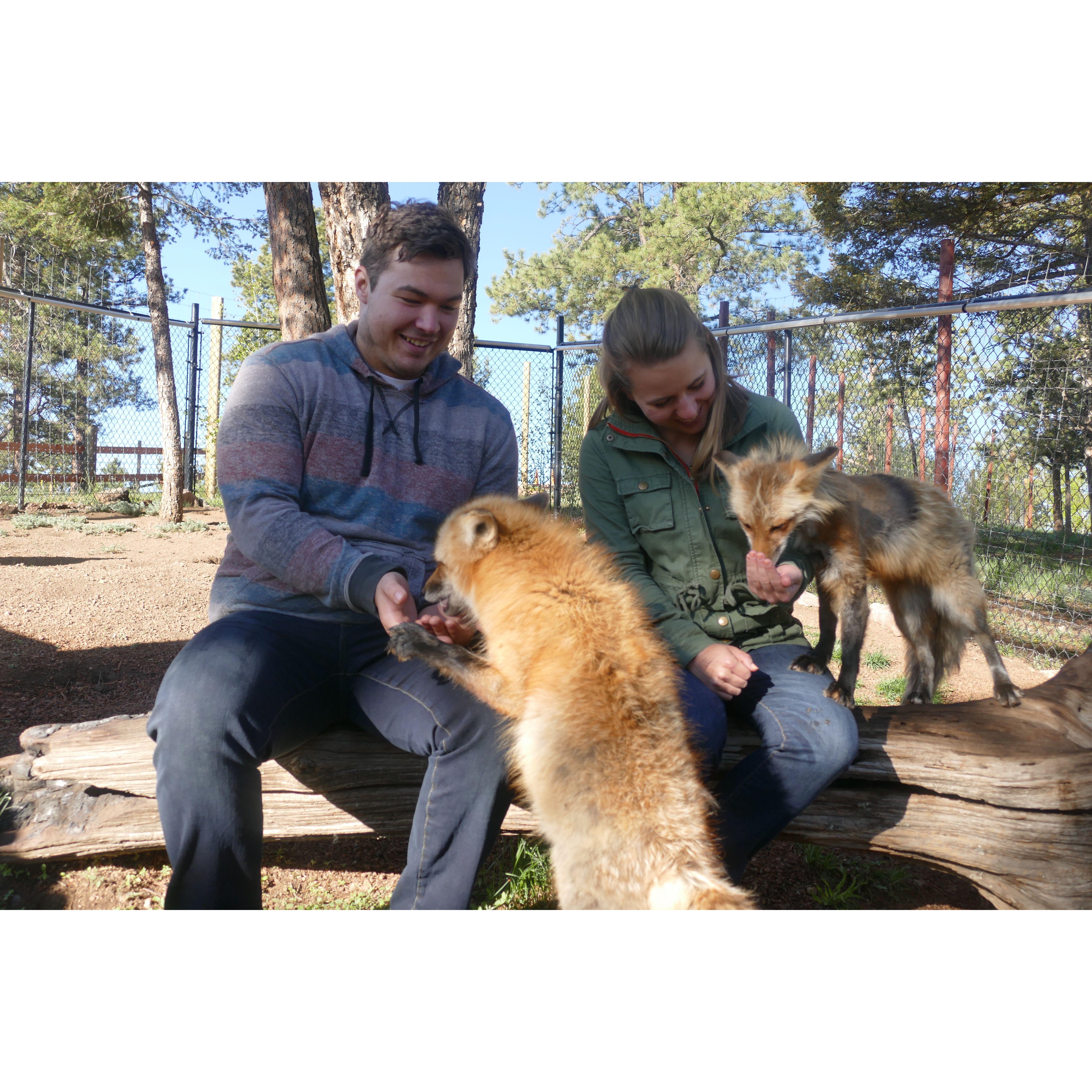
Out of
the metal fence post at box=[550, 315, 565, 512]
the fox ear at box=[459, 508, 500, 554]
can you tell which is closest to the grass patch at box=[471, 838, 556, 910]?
the fox ear at box=[459, 508, 500, 554]

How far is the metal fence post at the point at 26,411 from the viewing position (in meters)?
11.1

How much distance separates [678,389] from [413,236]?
122 centimetres

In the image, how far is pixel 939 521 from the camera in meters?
3.92

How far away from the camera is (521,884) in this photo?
338cm

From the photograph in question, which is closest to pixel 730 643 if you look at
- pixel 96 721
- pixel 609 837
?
pixel 609 837

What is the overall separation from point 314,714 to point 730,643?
171cm

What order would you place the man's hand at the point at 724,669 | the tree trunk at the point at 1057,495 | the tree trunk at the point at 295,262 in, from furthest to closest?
the tree trunk at the point at 1057,495, the tree trunk at the point at 295,262, the man's hand at the point at 724,669

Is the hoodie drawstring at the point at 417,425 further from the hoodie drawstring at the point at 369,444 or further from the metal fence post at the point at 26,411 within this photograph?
the metal fence post at the point at 26,411

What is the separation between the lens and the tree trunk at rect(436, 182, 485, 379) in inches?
261

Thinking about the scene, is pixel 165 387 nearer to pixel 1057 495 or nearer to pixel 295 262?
pixel 295 262

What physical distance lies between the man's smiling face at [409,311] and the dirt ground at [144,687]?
2.31m

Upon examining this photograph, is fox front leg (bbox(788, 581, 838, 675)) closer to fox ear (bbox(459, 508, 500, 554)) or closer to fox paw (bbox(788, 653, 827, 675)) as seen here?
fox paw (bbox(788, 653, 827, 675))

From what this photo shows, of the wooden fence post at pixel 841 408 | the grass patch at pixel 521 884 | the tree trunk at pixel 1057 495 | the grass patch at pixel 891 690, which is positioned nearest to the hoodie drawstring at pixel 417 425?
the grass patch at pixel 521 884

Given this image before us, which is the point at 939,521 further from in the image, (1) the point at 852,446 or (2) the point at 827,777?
(1) the point at 852,446
